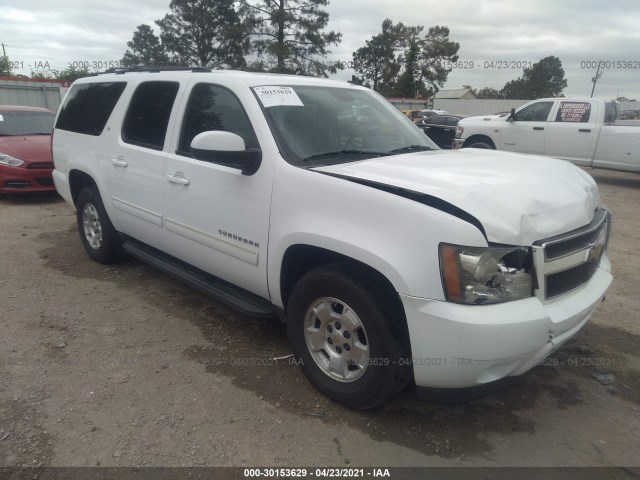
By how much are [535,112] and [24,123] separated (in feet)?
35.9

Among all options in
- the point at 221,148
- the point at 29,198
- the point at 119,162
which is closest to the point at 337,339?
the point at 221,148

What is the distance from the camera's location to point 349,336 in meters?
2.56

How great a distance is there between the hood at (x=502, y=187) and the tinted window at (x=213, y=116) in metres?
0.72

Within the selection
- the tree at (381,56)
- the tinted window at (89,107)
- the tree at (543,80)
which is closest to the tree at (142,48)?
the tree at (381,56)

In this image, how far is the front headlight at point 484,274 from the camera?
6.95ft

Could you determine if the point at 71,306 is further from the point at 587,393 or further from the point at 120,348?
the point at 587,393

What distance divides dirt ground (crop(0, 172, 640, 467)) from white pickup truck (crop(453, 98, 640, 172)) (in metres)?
7.48

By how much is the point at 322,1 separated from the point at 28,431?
3226cm

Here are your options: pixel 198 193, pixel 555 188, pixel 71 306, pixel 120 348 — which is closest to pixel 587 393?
pixel 555 188

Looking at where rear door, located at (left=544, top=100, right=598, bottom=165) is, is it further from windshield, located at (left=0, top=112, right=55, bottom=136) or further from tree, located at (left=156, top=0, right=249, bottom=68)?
tree, located at (left=156, top=0, right=249, bottom=68)

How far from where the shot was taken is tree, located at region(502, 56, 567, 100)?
73875mm

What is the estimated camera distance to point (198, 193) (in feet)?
10.8

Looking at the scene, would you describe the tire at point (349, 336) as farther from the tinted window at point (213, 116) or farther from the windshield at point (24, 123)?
the windshield at point (24, 123)

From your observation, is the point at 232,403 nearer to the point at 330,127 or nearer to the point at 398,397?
the point at 398,397
